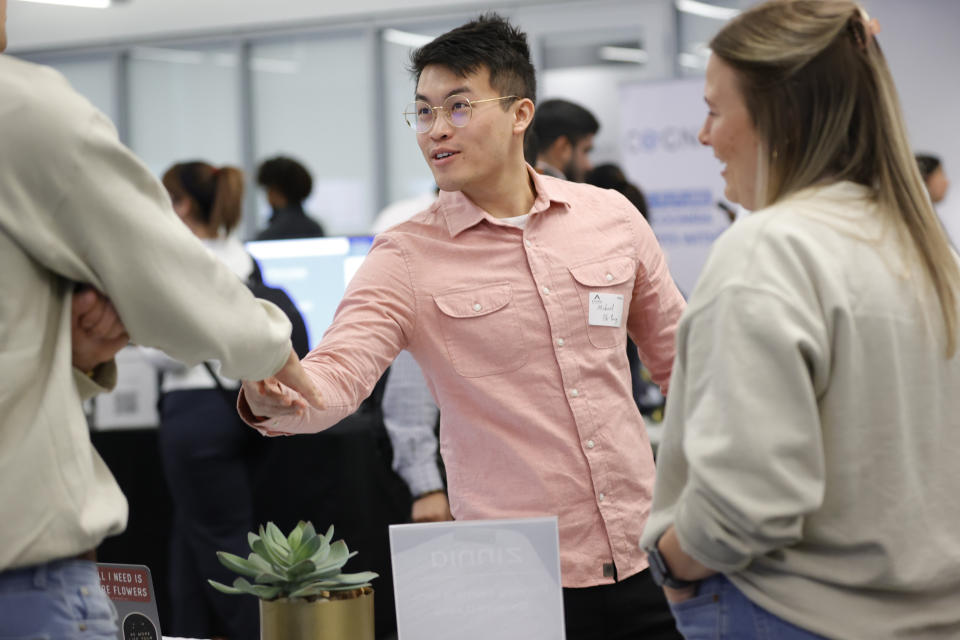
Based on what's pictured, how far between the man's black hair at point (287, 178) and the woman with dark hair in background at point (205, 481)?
1203 mm

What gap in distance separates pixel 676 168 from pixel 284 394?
525cm

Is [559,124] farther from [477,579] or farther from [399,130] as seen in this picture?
[399,130]

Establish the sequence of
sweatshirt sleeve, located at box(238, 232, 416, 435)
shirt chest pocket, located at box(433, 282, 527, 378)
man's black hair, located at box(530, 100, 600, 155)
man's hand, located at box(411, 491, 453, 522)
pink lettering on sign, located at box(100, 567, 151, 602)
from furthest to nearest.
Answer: man's black hair, located at box(530, 100, 600, 155), man's hand, located at box(411, 491, 453, 522), shirt chest pocket, located at box(433, 282, 527, 378), sweatshirt sleeve, located at box(238, 232, 416, 435), pink lettering on sign, located at box(100, 567, 151, 602)

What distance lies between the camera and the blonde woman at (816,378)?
1053 millimetres

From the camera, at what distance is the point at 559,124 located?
3.85 m

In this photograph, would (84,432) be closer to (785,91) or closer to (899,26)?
(785,91)

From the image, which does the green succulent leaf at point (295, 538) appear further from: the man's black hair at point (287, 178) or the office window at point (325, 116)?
the office window at point (325, 116)

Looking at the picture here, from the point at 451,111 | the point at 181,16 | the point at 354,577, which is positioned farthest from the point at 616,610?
the point at 181,16

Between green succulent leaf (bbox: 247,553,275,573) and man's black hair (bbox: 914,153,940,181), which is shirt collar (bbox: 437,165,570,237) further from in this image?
man's black hair (bbox: 914,153,940,181)

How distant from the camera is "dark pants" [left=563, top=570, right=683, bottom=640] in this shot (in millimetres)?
1728

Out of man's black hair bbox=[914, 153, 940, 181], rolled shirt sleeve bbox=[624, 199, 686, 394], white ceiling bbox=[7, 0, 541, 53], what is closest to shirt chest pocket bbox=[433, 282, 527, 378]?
rolled shirt sleeve bbox=[624, 199, 686, 394]

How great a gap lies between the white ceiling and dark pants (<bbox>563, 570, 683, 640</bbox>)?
738cm

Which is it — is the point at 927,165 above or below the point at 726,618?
above

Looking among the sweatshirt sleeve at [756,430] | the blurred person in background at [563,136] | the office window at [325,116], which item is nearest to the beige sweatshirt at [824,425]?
the sweatshirt sleeve at [756,430]
